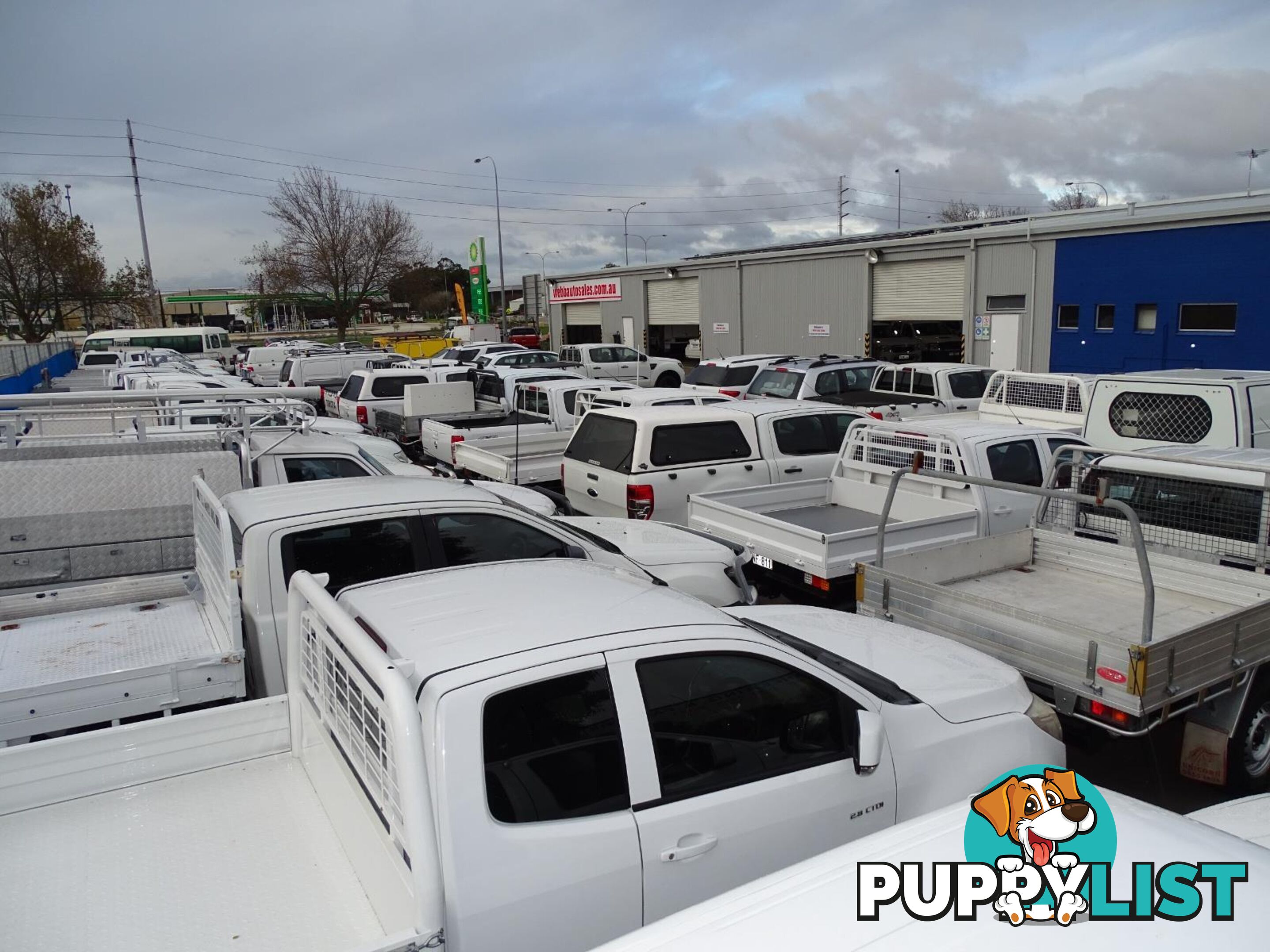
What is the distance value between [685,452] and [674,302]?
1208 inches

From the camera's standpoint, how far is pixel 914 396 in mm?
16578

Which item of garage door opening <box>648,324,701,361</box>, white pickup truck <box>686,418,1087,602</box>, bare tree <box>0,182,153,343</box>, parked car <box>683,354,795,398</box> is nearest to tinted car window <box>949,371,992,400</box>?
parked car <box>683,354,795,398</box>

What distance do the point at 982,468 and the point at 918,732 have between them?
14.5ft

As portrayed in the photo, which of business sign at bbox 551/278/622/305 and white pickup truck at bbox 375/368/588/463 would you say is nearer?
white pickup truck at bbox 375/368/588/463

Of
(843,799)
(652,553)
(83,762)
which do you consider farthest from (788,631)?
(83,762)

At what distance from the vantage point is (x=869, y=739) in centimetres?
325

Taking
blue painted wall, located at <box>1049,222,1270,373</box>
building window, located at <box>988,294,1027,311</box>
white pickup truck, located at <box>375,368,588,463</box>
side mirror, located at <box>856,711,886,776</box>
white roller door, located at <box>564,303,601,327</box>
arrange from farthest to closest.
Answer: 1. white roller door, located at <box>564,303,601,327</box>
2. building window, located at <box>988,294,1027,311</box>
3. blue painted wall, located at <box>1049,222,1270,373</box>
4. white pickup truck, located at <box>375,368,588,463</box>
5. side mirror, located at <box>856,711,886,776</box>

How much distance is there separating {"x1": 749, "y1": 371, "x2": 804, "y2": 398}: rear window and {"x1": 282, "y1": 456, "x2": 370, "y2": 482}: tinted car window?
955 centimetres

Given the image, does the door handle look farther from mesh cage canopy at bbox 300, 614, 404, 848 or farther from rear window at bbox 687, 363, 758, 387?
rear window at bbox 687, 363, 758, 387

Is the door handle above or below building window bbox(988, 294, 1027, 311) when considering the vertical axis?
below

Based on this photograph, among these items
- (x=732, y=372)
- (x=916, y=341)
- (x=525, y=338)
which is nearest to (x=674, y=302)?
(x=525, y=338)

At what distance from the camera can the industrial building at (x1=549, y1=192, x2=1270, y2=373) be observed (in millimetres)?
19969

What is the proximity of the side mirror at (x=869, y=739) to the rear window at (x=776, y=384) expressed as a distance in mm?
13464

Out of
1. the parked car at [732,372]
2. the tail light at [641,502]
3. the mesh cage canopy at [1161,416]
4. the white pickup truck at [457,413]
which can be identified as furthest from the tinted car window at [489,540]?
the parked car at [732,372]
